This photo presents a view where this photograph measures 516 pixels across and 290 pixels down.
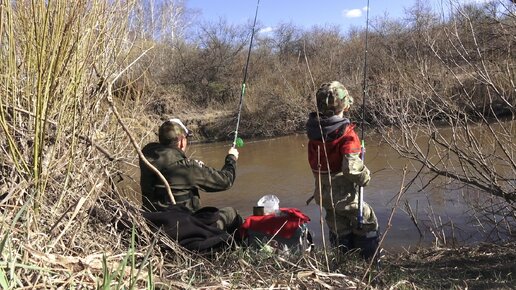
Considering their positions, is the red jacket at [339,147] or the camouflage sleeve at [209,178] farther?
the camouflage sleeve at [209,178]

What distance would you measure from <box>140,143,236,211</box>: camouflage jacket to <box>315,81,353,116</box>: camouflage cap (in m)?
1.06

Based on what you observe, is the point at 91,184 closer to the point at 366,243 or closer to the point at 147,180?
the point at 147,180

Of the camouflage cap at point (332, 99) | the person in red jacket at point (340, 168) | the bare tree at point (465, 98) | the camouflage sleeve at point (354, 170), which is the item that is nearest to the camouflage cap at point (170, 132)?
the person in red jacket at point (340, 168)

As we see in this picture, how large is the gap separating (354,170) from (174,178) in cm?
147

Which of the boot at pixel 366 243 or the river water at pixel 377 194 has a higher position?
the boot at pixel 366 243

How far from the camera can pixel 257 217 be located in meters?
4.34

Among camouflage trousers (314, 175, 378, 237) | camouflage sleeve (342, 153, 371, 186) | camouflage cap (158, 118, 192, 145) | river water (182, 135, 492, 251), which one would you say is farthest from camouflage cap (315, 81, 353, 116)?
camouflage cap (158, 118, 192, 145)

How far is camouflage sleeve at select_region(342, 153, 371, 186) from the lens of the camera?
3.89 m

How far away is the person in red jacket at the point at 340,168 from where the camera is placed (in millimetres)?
3967

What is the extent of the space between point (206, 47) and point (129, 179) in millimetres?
31166

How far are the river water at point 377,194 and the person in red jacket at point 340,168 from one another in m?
0.42

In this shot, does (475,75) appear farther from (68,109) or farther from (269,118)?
(269,118)

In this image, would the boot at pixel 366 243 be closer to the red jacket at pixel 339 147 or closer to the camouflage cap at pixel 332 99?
the red jacket at pixel 339 147

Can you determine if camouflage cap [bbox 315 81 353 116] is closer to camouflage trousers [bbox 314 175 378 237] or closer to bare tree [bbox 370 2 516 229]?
camouflage trousers [bbox 314 175 378 237]
